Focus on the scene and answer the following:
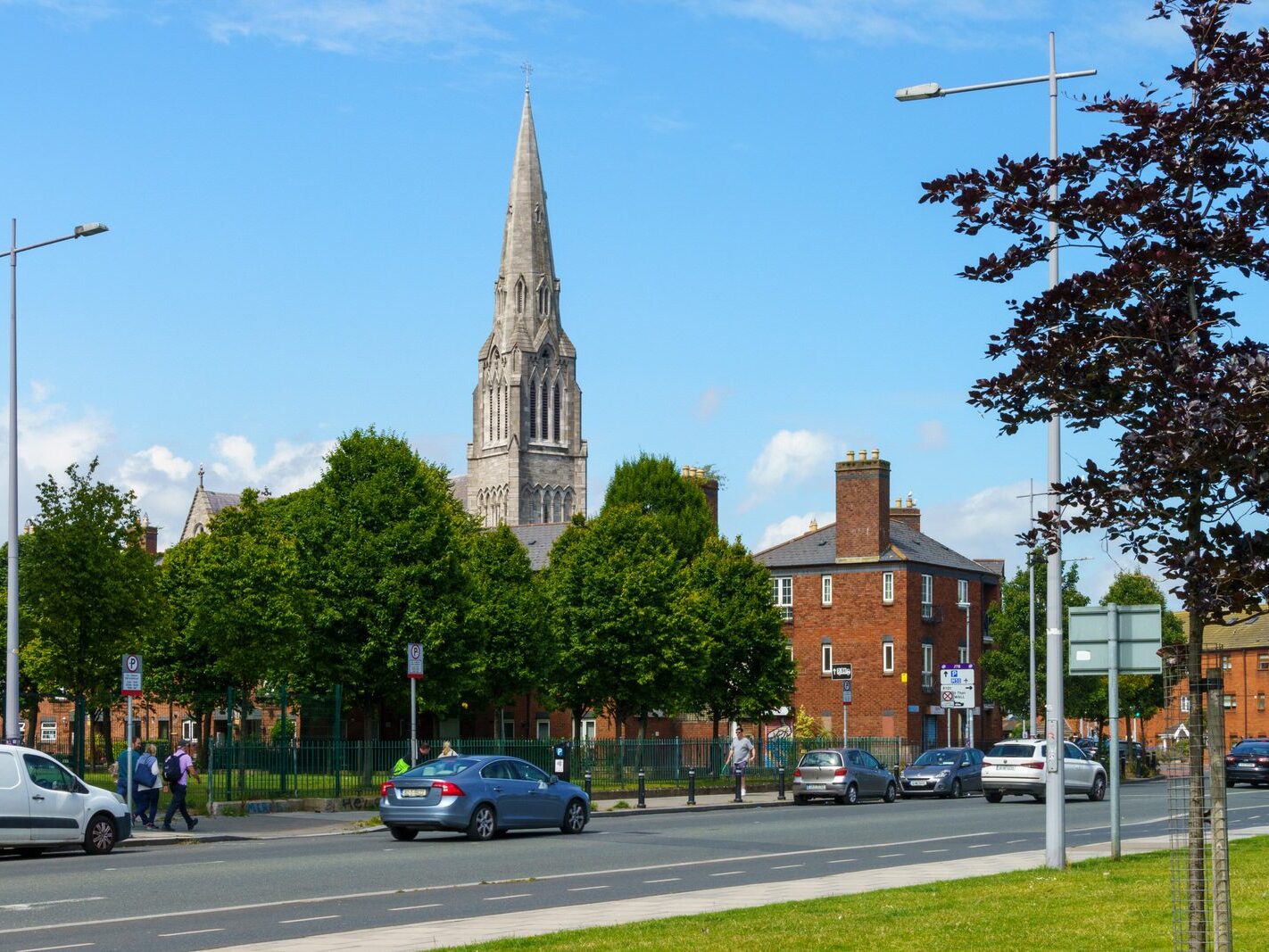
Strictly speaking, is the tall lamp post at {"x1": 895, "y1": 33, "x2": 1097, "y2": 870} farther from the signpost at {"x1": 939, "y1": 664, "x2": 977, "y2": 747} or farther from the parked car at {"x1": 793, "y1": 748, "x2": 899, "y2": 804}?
the signpost at {"x1": 939, "y1": 664, "x2": 977, "y2": 747}

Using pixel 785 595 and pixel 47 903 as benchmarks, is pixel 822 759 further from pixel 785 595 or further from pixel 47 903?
pixel 785 595

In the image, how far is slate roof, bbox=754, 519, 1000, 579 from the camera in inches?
2933

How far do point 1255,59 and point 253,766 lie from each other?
30.4 metres

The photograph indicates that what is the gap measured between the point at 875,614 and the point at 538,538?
1360 inches

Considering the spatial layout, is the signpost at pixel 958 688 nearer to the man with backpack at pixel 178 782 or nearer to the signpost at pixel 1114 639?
the man with backpack at pixel 178 782

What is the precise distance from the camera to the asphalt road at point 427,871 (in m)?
15.4

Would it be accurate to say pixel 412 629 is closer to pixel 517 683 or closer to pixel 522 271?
pixel 517 683

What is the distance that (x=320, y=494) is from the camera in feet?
178

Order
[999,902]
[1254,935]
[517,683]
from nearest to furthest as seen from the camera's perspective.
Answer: [1254,935] → [999,902] → [517,683]

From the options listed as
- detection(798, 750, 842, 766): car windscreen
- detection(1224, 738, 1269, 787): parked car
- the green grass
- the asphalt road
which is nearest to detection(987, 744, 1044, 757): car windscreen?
detection(798, 750, 842, 766): car windscreen

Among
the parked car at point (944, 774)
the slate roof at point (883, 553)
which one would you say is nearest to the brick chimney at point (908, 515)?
the slate roof at point (883, 553)

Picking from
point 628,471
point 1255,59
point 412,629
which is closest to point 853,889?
point 1255,59

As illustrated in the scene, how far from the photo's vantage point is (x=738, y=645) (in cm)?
6525

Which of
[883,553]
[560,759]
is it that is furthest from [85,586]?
[883,553]
